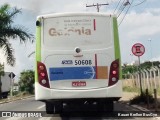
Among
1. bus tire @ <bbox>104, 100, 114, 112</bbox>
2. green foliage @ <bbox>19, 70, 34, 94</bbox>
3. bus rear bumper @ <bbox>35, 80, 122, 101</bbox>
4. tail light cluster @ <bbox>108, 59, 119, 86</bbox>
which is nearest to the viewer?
bus rear bumper @ <bbox>35, 80, 122, 101</bbox>

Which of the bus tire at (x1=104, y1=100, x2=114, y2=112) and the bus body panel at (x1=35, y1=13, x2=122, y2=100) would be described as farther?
the bus tire at (x1=104, y1=100, x2=114, y2=112)

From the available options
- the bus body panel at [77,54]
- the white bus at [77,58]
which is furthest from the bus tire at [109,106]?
the bus body panel at [77,54]

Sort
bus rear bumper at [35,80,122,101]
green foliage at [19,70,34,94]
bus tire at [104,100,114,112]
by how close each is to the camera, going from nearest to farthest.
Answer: bus rear bumper at [35,80,122,101] → bus tire at [104,100,114,112] → green foliage at [19,70,34,94]

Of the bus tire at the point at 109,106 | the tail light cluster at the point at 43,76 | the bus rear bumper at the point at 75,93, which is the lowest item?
the bus tire at the point at 109,106

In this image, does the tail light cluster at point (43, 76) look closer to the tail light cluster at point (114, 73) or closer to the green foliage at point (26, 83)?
the tail light cluster at point (114, 73)

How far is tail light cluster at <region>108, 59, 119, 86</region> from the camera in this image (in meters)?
12.9

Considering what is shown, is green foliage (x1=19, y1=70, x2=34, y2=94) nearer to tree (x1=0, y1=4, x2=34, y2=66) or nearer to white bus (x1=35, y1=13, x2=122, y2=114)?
tree (x1=0, y1=4, x2=34, y2=66)

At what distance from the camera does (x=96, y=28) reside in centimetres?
1310

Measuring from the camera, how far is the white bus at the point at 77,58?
12.8 m

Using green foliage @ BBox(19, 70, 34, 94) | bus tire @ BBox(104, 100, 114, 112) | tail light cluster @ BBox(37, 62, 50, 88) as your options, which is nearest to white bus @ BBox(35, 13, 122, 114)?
tail light cluster @ BBox(37, 62, 50, 88)

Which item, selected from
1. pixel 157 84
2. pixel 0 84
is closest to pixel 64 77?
pixel 157 84

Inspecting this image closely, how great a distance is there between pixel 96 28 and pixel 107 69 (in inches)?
52.6

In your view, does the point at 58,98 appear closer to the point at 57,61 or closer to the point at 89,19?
the point at 57,61

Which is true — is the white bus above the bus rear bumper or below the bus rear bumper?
above
